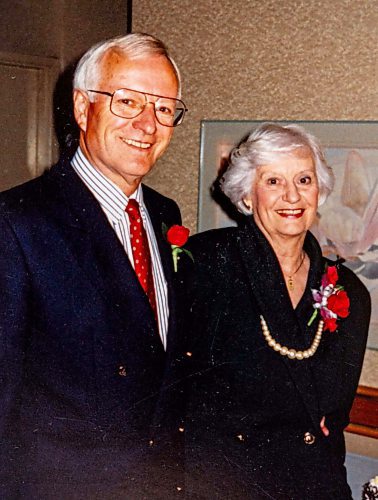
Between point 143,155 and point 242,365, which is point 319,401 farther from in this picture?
point 143,155

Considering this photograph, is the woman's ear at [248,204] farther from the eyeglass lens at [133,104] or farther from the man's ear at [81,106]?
the man's ear at [81,106]

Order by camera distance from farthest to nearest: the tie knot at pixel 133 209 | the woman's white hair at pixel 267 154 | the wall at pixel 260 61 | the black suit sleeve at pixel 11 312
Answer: the wall at pixel 260 61, the woman's white hair at pixel 267 154, the tie knot at pixel 133 209, the black suit sleeve at pixel 11 312

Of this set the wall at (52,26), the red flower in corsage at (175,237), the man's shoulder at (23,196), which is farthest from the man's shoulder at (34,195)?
the wall at (52,26)

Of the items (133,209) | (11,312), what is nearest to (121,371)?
(11,312)

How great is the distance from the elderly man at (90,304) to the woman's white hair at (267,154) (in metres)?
0.34

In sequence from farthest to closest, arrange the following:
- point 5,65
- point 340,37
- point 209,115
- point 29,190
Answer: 1. point 5,65
2. point 209,115
3. point 340,37
4. point 29,190

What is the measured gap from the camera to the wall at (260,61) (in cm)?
220

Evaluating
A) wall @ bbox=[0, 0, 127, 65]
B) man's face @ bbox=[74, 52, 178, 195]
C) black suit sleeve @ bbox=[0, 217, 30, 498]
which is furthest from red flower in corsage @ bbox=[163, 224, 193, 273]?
wall @ bbox=[0, 0, 127, 65]

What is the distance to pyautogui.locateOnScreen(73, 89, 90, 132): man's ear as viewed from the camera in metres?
1.63

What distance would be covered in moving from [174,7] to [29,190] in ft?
4.34

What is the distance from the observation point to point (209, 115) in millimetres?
2531

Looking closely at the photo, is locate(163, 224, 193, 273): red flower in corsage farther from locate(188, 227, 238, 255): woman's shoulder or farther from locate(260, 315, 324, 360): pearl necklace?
locate(260, 315, 324, 360): pearl necklace

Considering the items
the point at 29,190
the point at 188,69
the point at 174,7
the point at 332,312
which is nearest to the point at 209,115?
the point at 188,69

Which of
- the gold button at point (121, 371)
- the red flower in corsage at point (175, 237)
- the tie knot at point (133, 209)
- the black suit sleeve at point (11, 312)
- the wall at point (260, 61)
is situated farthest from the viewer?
the wall at point (260, 61)
